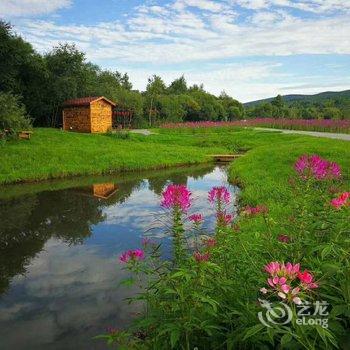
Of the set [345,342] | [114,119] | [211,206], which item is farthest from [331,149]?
[114,119]

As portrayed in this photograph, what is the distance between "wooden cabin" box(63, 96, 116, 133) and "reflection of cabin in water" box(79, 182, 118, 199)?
18.0 metres

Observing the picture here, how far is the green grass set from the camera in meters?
17.0

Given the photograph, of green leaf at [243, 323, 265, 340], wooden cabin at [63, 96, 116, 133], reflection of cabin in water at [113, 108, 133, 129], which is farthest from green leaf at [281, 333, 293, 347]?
reflection of cabin in water at [113, 108, 133, 129]

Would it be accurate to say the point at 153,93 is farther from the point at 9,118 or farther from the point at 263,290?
the point at 263,290

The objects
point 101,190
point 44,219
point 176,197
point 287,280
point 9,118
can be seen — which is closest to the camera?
point 287,280

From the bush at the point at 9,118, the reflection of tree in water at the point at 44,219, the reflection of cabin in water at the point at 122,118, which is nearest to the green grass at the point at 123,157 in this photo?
the bush at the point at 9,118

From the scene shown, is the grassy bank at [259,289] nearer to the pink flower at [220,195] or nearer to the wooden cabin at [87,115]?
the pink flower at [220,195]

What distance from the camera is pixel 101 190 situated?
17.2 meters

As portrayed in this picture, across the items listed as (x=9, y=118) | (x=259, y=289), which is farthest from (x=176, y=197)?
(x=9, y=118)

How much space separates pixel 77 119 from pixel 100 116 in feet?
6.53

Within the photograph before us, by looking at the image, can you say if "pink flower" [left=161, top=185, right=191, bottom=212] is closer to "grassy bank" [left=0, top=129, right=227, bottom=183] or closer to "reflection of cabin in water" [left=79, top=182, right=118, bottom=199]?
"reflection of cabin in water" [left=79, top=182, right=118, bottom=199]

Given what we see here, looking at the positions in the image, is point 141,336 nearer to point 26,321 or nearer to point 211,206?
point 26,321

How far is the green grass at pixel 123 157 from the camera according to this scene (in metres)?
17.0

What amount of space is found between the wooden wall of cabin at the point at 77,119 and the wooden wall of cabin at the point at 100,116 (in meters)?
0.43
